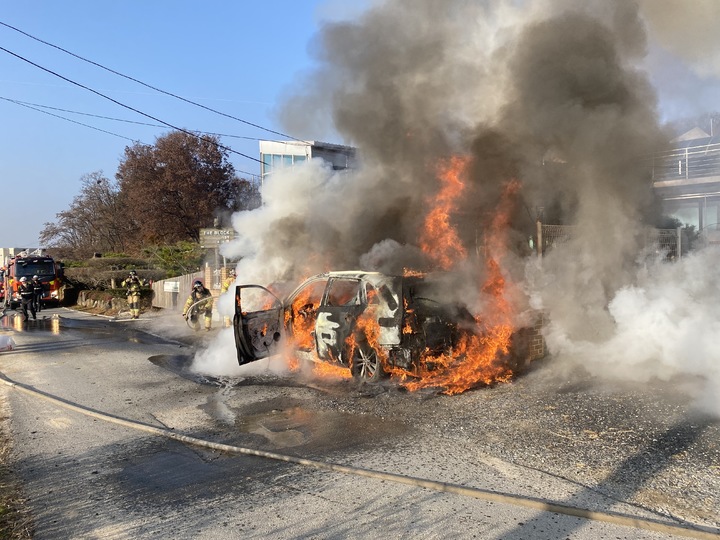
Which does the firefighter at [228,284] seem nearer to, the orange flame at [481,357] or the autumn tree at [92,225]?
the orange flame at [481,357]

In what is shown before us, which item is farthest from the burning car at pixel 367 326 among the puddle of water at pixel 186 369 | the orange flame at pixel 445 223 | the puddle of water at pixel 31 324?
the puddle of water at pixel 31 324

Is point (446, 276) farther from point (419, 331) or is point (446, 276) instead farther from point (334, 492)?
point (334, 492)

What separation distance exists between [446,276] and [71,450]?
4683mm

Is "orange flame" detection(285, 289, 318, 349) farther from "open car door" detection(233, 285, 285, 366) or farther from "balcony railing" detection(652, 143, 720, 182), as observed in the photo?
"balcony railing" detection(652, 143, 720, 182)

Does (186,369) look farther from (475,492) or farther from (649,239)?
(649,239)

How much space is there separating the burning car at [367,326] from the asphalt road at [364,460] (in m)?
0.40

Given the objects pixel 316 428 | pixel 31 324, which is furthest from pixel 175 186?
pixel 316 428

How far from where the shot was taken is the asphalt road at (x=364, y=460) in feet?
11.1

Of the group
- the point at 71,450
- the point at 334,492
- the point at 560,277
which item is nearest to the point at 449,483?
the point at 334,492

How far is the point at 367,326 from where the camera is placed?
679cm

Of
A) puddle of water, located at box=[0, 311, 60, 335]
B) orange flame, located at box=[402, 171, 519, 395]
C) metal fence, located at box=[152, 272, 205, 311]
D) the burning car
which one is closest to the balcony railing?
orange flame, located at box=[402, 171, 519, 395]

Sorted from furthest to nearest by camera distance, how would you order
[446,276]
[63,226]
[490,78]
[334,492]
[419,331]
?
[63,226]
[490,78]
[446,276]
[419,331]
[334,492]

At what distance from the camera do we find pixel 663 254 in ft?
29.9

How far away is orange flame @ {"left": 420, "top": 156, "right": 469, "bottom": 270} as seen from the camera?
8.80 m
